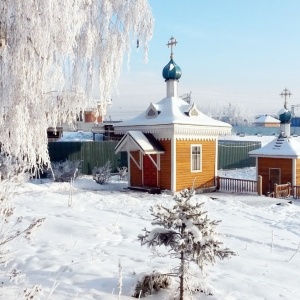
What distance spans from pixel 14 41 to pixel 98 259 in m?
3.71

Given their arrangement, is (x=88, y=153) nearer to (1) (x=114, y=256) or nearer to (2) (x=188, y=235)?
(1) (x=114, y=256)

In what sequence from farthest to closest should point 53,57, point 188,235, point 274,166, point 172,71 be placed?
point 274,166 < point 172,71 < point 53,57 < point 188,235

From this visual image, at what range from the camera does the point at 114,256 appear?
5730 millimetres

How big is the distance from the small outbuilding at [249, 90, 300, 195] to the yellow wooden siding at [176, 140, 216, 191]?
8.87 feet

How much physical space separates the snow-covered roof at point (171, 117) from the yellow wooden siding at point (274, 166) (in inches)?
105

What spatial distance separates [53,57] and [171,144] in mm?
9226

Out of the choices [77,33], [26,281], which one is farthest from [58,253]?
[77,33]

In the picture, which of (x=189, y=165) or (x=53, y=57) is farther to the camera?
(x=189, y=165)

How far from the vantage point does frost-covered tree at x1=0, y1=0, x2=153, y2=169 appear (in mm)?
5957

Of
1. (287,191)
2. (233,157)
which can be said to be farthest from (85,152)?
(233,157)

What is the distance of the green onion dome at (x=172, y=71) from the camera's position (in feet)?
58.6

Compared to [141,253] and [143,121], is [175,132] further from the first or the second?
[141,253]

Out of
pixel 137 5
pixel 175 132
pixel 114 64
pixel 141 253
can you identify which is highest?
pixel 137 5

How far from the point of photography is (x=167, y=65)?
1794cm
